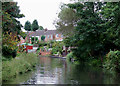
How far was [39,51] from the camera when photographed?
60969 mm

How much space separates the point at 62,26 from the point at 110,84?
24.7 meters

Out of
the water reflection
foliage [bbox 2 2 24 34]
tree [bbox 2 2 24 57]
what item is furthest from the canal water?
foliage [bbox 2 2 24 34]

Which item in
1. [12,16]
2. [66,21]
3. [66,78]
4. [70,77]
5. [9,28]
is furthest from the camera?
[66,21]

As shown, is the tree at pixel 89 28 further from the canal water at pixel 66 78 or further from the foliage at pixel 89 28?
the canal water at pixel 66 78

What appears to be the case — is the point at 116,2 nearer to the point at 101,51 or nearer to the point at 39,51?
the point at 101,51

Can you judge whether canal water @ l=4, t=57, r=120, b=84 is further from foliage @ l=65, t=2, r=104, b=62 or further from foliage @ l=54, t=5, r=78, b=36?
foliage @ l=54, t=5, r=78, b=36

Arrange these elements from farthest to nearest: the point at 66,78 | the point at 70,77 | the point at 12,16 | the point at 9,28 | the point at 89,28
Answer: the point at 89,28 → the point at 12,16 → the point at 9,28 → the point at 70,77 → the point at 66,78

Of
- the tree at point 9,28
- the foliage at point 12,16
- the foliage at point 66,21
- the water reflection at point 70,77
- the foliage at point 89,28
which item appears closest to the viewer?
the water reflection at point 70,77

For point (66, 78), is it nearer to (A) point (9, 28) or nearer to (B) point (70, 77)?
(B) point (70, 77)

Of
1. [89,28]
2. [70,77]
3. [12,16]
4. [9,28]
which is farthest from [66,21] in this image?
[70,77]

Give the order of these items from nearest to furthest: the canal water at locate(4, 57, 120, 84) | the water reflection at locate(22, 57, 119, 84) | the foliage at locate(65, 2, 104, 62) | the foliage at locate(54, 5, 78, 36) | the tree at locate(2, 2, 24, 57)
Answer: the canal water at locate(4, 57, 120, 84) < the water reflection at locate(22, 57, 119, 84) < the tree at locate(2, 2, 24, 57) < the foliage at locate(65, 2, 104, 62) < the foliage at locate(54, 5, 78, 36)

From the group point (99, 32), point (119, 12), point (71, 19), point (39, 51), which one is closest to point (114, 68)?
point (119, 12)

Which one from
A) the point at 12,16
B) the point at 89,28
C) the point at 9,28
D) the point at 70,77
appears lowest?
the point at 70,77

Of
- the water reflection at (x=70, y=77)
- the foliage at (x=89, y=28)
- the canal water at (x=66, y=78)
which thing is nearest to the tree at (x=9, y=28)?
the canal water at (x=66, y=78)
